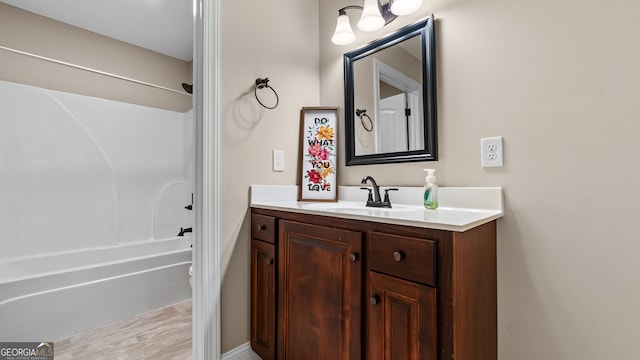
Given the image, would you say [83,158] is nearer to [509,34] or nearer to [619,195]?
[509,34]

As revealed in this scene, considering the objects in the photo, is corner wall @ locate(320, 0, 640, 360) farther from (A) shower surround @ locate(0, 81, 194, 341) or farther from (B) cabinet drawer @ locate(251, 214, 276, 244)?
(A) shower surround @ locate(0, 81, 194, 341)

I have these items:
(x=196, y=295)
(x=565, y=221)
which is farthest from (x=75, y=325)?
(x=565, y=221)

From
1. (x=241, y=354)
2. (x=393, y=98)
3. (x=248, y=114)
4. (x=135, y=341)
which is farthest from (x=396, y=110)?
(x=135, y=341)

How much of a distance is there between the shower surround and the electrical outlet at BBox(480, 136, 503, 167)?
159cm

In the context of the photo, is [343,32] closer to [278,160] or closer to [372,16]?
[372,16]

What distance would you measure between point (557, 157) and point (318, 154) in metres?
1.11

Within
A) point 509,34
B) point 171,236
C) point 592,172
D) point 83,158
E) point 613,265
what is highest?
point 509,34

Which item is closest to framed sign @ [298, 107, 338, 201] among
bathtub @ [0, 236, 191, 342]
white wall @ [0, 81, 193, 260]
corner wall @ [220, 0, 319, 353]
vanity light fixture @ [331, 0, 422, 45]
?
corner wall @ [220, 0, 319, 353]

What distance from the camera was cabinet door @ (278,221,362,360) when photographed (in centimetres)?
95

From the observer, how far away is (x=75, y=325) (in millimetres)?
1699

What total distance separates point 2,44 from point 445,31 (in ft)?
10.2

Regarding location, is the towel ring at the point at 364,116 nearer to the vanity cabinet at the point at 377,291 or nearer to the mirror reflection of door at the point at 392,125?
the mirror reflection of door at the point at 392,125

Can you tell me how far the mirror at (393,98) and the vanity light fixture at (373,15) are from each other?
79 millimetres

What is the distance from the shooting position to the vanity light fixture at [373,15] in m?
1.25
